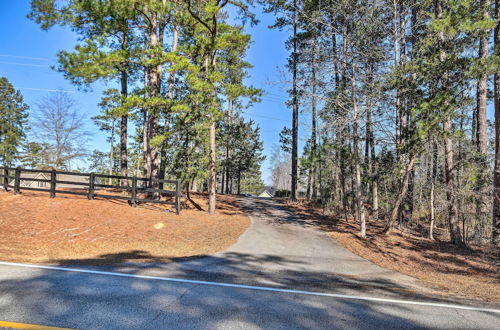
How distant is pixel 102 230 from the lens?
10.1 meters

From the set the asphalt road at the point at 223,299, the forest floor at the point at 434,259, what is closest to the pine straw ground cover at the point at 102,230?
the asphalt road at the point at 223,299

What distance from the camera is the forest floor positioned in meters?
6.63

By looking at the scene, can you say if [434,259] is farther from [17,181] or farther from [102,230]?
[17,181]

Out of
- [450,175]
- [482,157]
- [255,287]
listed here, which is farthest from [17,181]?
[482,157]

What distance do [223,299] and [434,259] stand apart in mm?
7822

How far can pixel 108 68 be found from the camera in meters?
13.2

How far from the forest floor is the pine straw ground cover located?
14.9 feet

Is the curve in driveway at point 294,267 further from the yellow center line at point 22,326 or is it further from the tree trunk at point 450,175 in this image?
the tree trunk at point 450,175

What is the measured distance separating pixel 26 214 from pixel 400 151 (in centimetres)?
1412

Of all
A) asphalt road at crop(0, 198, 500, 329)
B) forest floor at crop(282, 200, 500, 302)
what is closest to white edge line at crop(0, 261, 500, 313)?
asphalt road at crop(0, 198, 500, 329)

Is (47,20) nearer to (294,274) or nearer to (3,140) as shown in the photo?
(294,274)

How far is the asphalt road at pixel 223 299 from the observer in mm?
3594

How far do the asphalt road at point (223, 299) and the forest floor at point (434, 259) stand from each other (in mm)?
838

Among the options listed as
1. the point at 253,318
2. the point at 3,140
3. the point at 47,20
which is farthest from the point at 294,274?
the point at 3,140
